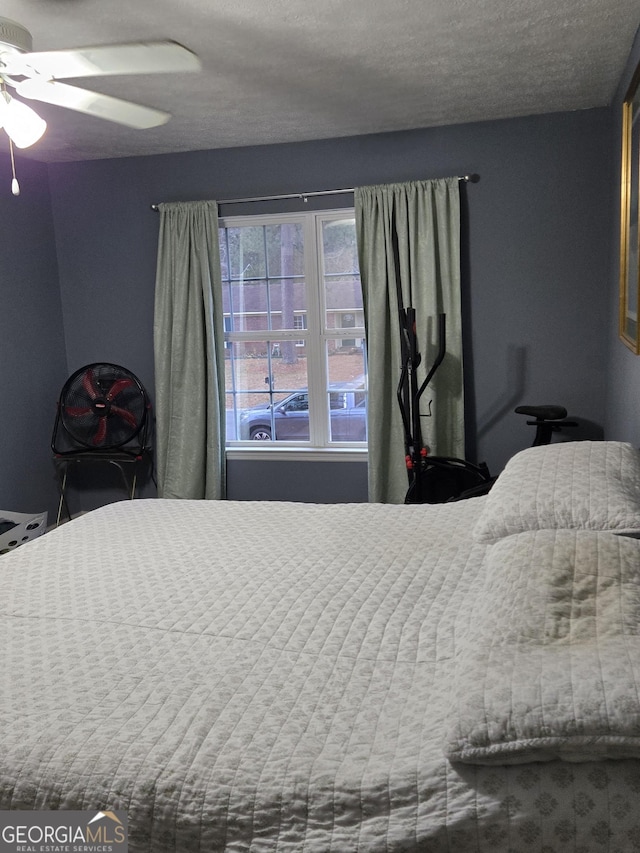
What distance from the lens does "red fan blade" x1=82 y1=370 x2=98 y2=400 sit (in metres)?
4.53

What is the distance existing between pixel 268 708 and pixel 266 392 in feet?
11.0

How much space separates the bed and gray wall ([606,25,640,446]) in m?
0.73

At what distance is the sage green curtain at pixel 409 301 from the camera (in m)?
4.07

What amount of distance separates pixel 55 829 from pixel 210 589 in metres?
0.78

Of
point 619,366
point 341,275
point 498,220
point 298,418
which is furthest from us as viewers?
point 298,418

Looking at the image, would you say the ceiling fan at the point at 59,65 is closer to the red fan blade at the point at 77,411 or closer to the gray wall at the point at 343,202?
the gray wall at the point at 343,202

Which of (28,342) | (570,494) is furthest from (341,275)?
(570,494)

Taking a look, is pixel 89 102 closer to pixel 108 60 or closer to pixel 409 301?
pixel 108 60

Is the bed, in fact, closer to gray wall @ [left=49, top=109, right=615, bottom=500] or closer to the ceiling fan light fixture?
the ceiling fan light fixture

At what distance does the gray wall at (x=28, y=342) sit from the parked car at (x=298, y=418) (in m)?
1.28

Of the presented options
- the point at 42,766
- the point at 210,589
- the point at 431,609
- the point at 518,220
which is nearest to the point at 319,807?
the point at 42,766

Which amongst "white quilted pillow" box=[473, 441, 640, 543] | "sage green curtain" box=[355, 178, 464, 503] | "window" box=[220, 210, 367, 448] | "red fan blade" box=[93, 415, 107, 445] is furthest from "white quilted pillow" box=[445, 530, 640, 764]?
"red fan blade" box=[93, 415, 107, 445]

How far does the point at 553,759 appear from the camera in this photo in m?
1.19

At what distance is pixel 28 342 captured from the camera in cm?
456
